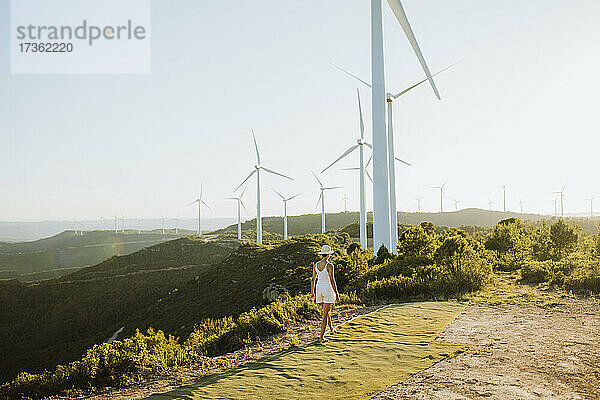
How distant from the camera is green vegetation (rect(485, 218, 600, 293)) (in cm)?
1637

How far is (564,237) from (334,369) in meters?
24.4

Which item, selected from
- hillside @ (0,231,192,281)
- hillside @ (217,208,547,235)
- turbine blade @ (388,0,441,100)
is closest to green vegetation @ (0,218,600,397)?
turbine blade @ (388,0,441,100)

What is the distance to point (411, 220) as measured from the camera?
167250 mm

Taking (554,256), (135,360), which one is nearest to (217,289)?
(554,256)

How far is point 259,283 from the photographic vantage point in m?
43.6

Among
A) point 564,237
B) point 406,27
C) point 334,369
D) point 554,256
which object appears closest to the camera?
point 334,369

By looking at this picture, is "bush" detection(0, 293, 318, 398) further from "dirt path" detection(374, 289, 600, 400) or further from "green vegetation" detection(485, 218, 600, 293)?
"green vegetation" detection(485, 218, 600, 293)

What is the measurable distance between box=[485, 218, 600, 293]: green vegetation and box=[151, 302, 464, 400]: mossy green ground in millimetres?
9226

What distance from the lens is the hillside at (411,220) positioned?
6329 inches

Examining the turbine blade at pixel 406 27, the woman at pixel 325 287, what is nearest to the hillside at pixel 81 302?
the turbine blade at pixel 406 27

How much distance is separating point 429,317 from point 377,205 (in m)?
13.0

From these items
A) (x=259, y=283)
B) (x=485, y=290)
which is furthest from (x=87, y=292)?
(x=485, y=290)

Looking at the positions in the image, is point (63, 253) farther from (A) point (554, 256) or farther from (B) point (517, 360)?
(B) point (517, 360)

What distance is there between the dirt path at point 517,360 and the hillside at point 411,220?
144445mm
